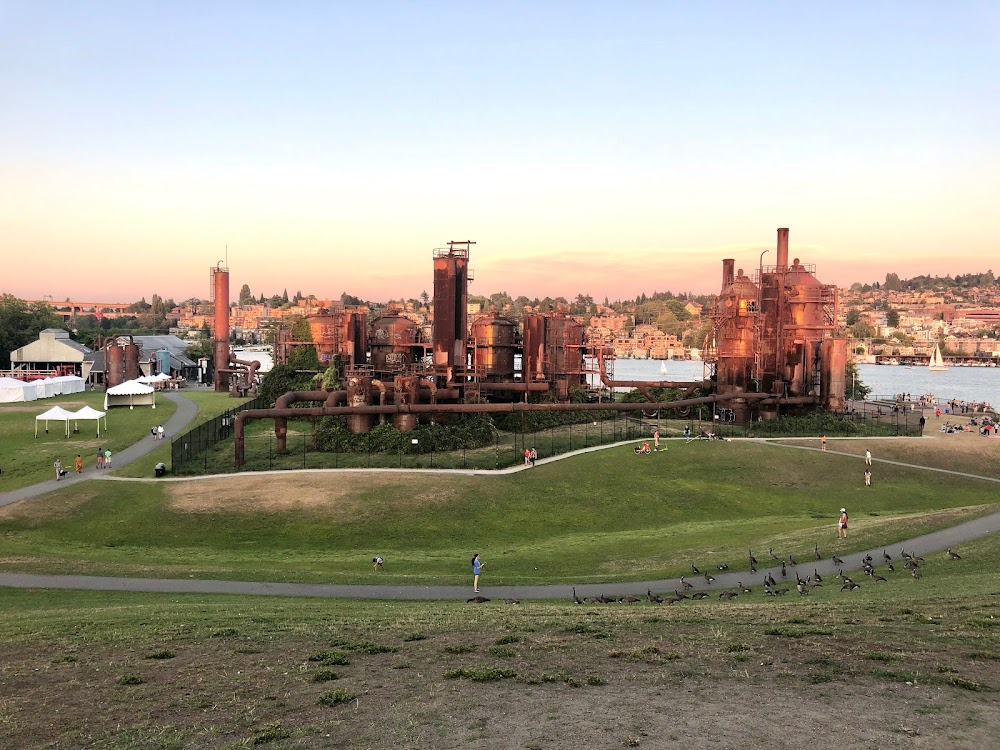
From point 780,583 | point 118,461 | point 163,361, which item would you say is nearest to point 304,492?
point 118,461

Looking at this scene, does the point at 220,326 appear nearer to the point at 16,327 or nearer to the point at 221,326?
the point at 221,326

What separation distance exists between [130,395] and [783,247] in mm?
66369

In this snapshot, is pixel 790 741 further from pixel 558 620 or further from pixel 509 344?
pixel 509 344

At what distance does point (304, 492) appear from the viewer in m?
40.7

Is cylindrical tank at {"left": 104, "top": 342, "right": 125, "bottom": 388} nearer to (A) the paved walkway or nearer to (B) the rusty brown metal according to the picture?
(A) the paved walkway

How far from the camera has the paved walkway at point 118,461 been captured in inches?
1614

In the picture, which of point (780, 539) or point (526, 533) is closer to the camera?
point (780, 539)

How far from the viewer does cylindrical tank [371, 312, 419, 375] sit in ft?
244

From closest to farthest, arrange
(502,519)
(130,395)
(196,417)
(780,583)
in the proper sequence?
(780,583) → (502,519) → (196,417) → (130,395)

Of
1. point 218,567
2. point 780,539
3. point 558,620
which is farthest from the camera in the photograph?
point 780,539

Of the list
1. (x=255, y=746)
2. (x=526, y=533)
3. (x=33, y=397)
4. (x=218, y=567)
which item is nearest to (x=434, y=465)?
(x=526, y=533)

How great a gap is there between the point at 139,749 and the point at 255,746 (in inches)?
70.4

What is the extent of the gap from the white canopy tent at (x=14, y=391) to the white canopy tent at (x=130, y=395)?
1053cm

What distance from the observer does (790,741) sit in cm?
1163
